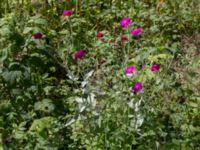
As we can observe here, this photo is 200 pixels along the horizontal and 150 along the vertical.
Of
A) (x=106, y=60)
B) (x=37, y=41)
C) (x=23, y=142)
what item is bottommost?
(x=23, y=142)

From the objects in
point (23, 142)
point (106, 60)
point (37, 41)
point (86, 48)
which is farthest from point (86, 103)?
point (86, 48)

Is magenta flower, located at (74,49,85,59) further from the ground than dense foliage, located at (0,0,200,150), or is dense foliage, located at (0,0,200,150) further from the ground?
magenta flower, located at (74,49,85,59)

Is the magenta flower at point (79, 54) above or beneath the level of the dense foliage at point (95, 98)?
above

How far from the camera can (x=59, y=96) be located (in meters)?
3.50

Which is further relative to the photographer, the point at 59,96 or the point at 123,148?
the point at 59,96

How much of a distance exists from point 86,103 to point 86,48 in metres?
1.60

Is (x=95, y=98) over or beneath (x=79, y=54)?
beneath

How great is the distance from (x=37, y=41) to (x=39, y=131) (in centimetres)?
81

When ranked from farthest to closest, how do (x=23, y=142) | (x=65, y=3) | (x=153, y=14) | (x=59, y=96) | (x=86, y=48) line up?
(x=65, y=3) → (x=153, y=14) → (x=86, y=48) → (x=59, y=96) → (x=23, y=142)

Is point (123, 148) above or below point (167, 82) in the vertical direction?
below

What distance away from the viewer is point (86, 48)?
415 cm

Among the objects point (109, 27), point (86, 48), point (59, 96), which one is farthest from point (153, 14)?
point (59, 96)

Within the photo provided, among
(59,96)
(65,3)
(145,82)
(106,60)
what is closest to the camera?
(145,82)

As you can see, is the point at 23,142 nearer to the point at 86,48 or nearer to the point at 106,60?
the point at 106,60
